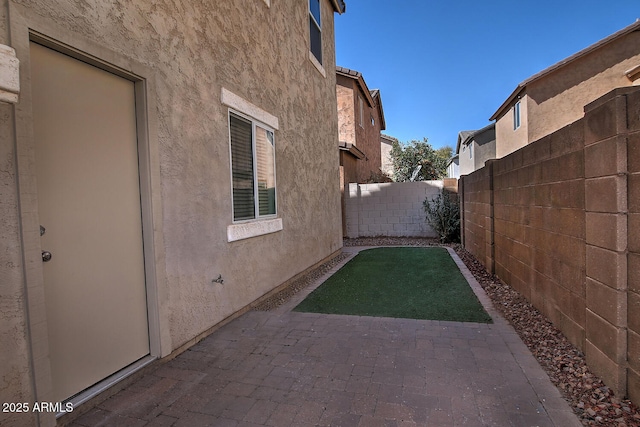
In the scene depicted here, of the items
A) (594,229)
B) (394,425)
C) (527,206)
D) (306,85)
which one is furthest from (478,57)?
(394,425)

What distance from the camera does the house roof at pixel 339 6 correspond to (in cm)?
967

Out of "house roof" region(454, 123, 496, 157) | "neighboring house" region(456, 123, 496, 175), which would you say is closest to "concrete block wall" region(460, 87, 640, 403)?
"neighboring house" region(456, 123, 496, 175)

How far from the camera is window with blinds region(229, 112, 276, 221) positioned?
468cm

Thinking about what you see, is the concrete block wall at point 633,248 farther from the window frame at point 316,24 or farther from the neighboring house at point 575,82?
the neighboring house at point 575,82

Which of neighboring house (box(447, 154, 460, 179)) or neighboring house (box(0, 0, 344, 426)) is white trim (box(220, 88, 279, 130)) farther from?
neighboring house (box(447, 154, 460, 179))

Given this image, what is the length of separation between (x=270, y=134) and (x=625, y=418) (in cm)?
519

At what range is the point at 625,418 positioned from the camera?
2.28 meters

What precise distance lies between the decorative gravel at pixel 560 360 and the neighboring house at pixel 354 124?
26.8 feet

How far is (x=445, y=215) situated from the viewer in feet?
37.4

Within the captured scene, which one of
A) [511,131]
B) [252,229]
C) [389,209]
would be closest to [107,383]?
[252,229]

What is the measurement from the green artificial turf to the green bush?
2.92 meters

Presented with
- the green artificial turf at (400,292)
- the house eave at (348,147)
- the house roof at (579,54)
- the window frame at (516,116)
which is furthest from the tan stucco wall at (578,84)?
the green artificial turf at (400,292)

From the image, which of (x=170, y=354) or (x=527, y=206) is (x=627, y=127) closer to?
(x=527, y=206)

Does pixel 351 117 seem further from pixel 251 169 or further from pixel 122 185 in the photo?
pixel 122 185
